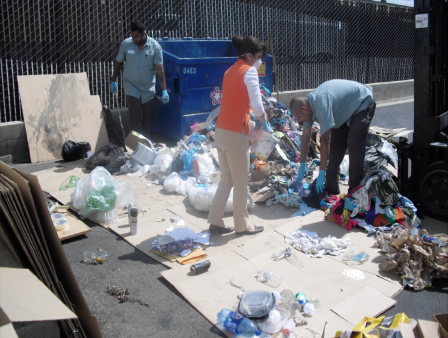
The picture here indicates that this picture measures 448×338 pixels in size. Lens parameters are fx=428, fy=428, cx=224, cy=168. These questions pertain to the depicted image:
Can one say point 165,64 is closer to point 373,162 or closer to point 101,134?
point 101,134

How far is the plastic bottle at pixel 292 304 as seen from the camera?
2.95 metres

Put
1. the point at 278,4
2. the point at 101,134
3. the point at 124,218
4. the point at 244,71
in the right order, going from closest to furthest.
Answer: the point at 244,71 → the point at 124,218 → the point at 101,134 → the point at 278,4

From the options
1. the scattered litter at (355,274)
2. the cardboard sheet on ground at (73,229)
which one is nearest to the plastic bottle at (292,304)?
the scattered litter at (355,274)

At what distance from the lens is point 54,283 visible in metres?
2.46

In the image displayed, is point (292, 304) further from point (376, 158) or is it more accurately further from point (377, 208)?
point (376, 158)

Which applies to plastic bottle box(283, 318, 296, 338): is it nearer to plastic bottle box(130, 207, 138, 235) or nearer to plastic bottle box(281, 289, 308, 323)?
plastic bottle box(281, 289, 308, 323)

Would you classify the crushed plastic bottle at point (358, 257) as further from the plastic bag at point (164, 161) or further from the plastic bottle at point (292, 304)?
the plastic bag at point (164, 161)

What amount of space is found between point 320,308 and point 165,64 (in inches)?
207

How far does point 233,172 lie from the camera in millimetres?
3994

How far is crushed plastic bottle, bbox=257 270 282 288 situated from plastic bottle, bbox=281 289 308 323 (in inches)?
9.0

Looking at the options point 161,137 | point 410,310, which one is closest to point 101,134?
point 161,137

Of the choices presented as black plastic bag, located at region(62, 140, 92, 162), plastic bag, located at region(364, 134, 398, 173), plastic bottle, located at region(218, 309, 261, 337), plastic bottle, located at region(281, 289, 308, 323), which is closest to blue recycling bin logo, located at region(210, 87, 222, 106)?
black plastic bag, located at region(62, 140, 92, 162)

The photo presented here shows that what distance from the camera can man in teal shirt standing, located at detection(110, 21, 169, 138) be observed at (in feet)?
22.2

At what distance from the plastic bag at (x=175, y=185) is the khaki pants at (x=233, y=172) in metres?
1.25
